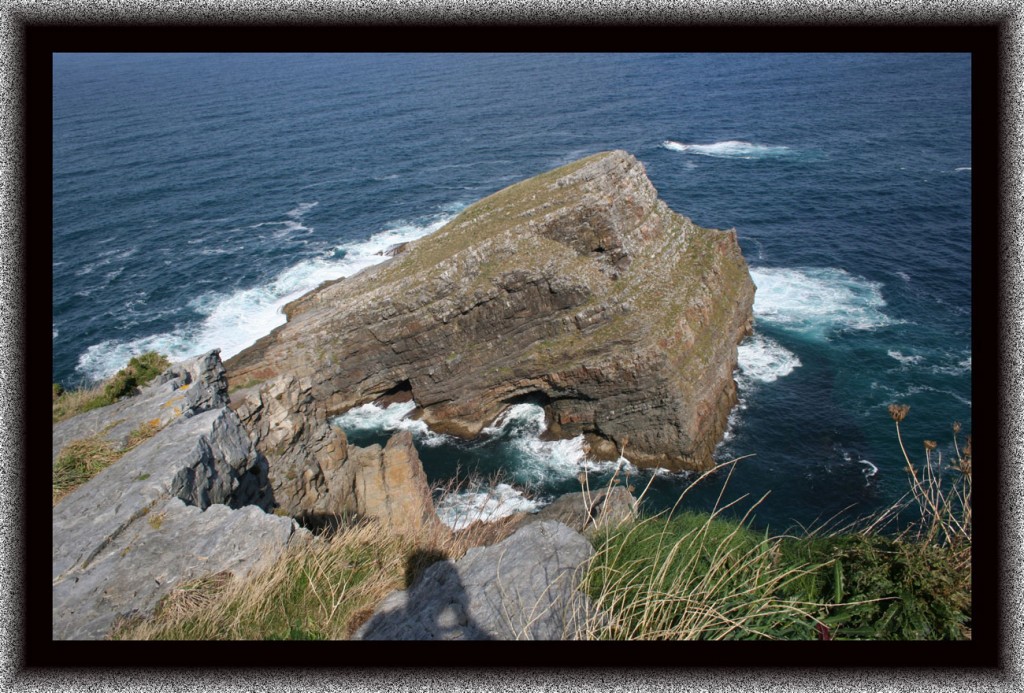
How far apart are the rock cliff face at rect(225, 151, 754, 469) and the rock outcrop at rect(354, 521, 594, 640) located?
31.1 meters

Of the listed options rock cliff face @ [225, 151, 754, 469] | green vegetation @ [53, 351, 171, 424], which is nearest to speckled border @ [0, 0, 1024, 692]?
green vegetation @ [53, 351, 171, 424]

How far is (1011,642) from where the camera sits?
3.25 metres

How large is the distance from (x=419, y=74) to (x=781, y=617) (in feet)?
463

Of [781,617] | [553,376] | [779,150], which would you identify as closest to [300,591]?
[781,617]

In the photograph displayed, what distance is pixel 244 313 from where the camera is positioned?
167 ft

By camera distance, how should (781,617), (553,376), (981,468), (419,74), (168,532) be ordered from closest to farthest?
(981,468) → (781,617) → (168,532) → (553,376) → (419,74)

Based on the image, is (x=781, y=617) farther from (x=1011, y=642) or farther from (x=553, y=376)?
(x=553, y=376)

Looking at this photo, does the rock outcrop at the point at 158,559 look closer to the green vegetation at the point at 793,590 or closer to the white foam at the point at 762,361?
the green vegetation at the point at 793,590

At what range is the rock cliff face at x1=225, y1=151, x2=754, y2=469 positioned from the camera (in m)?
37.6

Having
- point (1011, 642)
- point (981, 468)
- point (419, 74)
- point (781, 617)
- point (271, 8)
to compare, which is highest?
point (419, 74)

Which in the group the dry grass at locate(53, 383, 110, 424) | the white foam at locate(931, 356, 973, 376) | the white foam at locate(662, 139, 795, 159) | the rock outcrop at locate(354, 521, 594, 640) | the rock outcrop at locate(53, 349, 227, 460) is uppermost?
the white foam at locate(662, 139, 795, 159)

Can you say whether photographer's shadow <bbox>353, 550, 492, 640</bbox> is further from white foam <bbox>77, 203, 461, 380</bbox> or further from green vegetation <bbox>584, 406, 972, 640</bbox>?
white foam <bbox>77, 203, 461, 380</bbox>

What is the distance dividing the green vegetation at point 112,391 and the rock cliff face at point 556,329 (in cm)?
1634

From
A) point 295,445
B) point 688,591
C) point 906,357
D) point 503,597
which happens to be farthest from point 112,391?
point 906,357
